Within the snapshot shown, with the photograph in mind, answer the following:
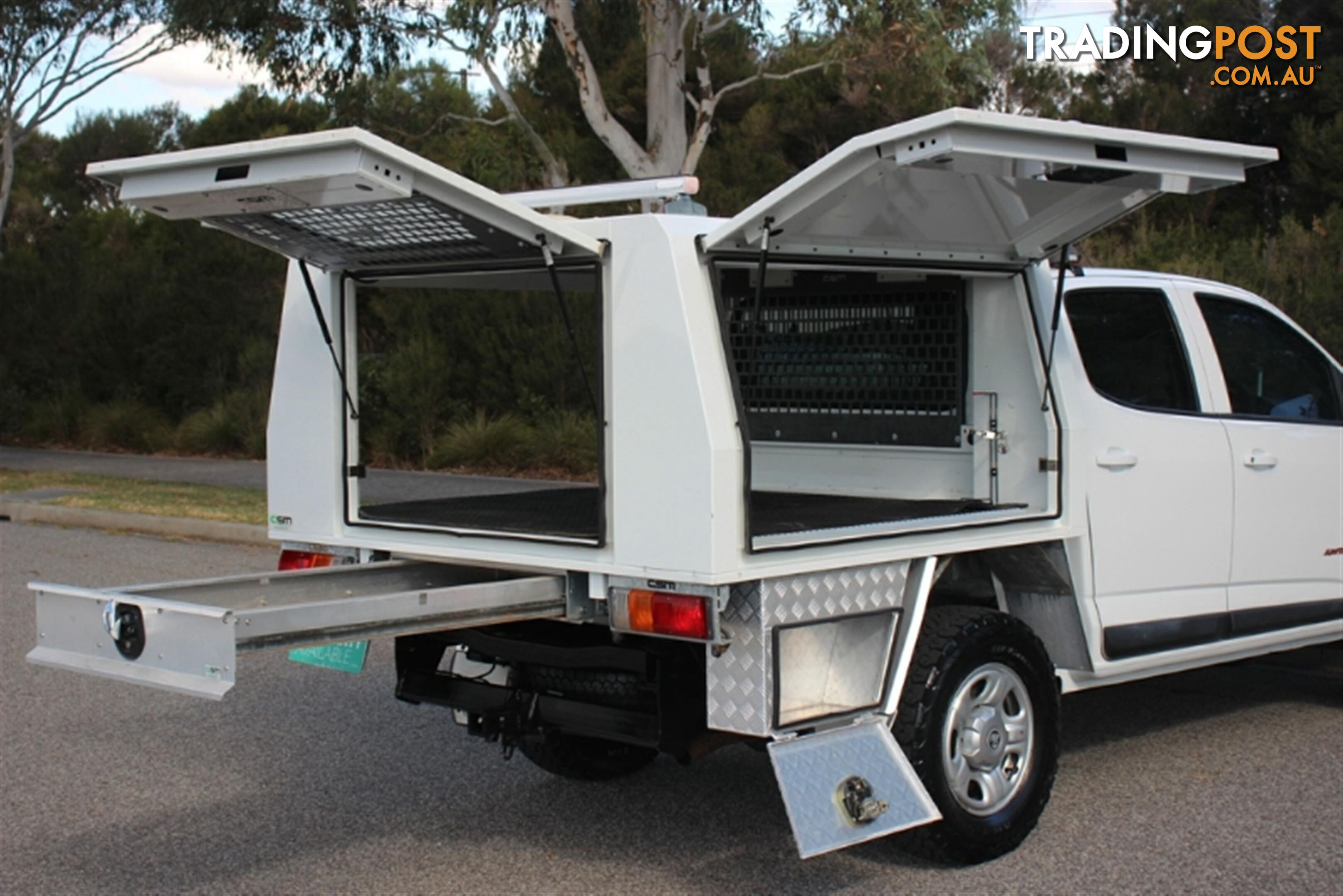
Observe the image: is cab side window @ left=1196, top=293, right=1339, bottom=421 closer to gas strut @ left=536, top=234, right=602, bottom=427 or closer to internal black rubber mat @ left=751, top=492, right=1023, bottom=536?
internal black rubber mat @ left=751, top=492, right=1023, bottom=536

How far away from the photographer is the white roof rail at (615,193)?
489 cm

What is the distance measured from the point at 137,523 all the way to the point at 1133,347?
35.3ft

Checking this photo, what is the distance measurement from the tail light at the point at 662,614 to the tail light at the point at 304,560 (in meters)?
1.48

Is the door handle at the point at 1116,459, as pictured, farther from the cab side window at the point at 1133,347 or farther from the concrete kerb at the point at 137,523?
the concrete kerb at the point at 137,523

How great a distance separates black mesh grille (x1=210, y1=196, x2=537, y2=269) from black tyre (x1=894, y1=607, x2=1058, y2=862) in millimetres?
1882

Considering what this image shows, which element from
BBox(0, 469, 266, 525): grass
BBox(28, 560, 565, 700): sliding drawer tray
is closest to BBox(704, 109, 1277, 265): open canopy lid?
BBox(28, 560, 565, 700): sliding drawer tray

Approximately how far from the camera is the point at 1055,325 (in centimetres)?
540

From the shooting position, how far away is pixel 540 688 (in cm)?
504

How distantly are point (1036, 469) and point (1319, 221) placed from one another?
12.7 metres

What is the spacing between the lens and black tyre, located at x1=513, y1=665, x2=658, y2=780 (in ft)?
16.1

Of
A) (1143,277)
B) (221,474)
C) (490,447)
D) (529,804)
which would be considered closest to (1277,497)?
(1143,277)

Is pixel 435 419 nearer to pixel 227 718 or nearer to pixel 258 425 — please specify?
pixel 258 425

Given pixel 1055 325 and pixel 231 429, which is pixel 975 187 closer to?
pixel 1055 325

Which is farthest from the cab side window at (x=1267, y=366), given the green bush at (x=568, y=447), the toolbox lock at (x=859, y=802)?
the green bush at (x=568, y=447)
